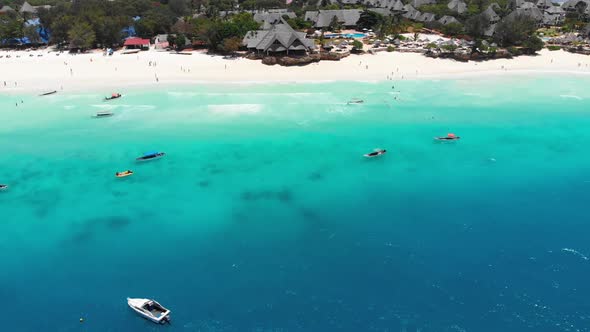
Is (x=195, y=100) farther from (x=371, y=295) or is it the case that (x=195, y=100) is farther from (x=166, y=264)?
(x=371, y=295)

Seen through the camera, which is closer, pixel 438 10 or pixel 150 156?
pixel 150 156

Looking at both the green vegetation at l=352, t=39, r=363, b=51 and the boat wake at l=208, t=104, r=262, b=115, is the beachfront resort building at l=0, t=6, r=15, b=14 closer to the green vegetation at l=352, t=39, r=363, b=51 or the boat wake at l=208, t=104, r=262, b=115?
the boat wake at l=208, t=104, r=262, b=115

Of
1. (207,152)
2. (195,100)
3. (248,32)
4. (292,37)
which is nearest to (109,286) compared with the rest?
(207,152)

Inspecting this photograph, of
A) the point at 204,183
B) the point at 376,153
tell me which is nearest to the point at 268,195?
the point at 204,183

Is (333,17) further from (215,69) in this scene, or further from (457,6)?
(215,69)

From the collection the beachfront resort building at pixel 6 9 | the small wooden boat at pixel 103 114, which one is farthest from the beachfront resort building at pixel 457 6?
the beachfront resort building at pixel 6 9

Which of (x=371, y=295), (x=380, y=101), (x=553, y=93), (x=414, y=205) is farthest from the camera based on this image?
(x=553, y=93)
